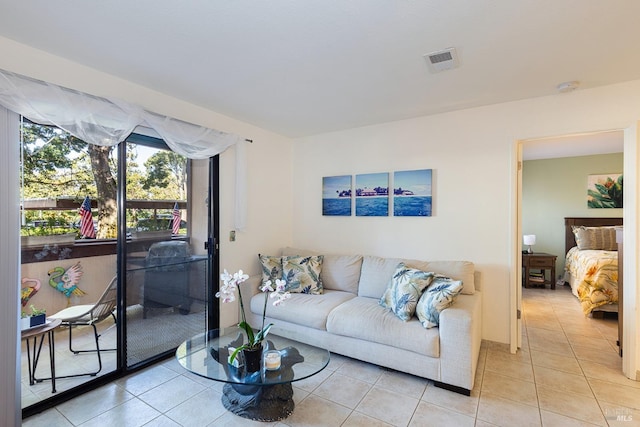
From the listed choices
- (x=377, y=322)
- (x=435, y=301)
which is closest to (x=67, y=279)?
(x=377, y=322)

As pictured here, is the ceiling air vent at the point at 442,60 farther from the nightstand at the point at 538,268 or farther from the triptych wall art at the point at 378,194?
the nightstand at the point at 538,268

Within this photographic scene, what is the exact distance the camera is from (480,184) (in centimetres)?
295

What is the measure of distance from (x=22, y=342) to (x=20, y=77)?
66.2 inches

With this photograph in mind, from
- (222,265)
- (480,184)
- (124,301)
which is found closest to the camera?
(124,301)

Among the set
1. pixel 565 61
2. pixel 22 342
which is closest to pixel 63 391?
pixel 22 342

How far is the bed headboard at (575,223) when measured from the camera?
5027 mm

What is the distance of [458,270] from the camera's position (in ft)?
9.12

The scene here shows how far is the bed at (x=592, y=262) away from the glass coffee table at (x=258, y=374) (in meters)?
3.67

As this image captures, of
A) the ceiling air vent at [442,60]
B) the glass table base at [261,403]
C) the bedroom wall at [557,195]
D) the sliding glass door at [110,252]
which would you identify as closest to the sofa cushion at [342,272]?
the sliding glass door at [110,252]

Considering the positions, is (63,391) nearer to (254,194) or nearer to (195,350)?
(195,350)

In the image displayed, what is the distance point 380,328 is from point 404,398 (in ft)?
1.63

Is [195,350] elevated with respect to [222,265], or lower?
lower

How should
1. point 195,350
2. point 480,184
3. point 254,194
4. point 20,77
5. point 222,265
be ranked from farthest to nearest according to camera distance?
A: 1. point 254,194
2. point 222,265
3. point 480,184
4. point 195,350
5. point 20,77

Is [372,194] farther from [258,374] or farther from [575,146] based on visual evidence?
[575,146]
